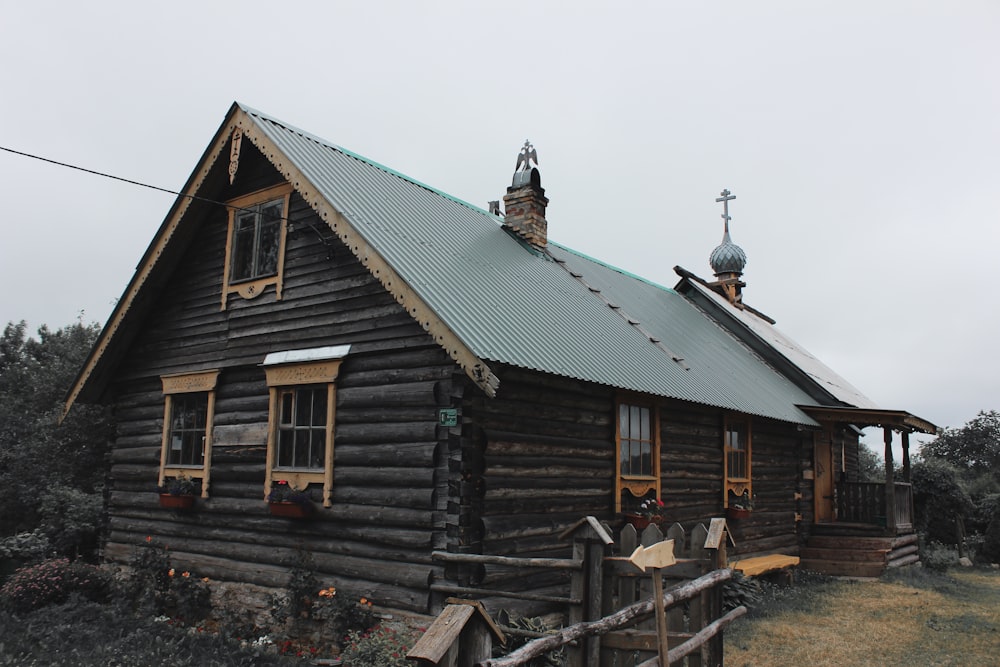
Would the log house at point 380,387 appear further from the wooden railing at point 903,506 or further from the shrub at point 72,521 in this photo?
the wooden railing at point 903,506

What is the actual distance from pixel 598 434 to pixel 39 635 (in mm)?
7870

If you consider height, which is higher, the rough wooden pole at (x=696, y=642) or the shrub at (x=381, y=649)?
the rough wooden pole at (x=696, y=642)

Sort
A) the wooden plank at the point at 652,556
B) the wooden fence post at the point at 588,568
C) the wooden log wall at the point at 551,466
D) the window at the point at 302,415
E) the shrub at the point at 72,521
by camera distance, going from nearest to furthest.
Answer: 1. the wooden plank at the point at 652,556
2. the wooden fence post at the point at 588,568
3. the wooden log wall at the point at 551,466
4. the window at the point at 302,415
5. the shrub at the point at 72,521

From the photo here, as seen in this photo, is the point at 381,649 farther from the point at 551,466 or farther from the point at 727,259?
the point at 727,259

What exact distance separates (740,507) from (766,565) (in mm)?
1332

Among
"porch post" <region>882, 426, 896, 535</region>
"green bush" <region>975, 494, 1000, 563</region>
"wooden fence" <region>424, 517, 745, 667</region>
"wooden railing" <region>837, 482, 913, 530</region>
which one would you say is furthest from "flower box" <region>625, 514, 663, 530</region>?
"green bush" <region>975, 494, 1000, 563</region>

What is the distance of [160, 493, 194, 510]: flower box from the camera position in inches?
472

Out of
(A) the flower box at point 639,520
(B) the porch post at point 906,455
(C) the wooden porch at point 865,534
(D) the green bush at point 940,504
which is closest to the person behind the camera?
(A) the flower box at point 639,520

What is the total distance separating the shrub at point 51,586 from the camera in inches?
483

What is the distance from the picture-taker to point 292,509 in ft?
33.6

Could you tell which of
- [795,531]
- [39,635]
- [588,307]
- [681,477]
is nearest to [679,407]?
[681,477]

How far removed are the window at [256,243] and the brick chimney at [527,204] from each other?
16.3 ft

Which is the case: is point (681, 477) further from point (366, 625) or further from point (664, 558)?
point (664, 558)

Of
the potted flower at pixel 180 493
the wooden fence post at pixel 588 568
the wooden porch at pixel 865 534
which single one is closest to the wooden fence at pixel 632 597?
the wooden fence post at pixel 588 568
